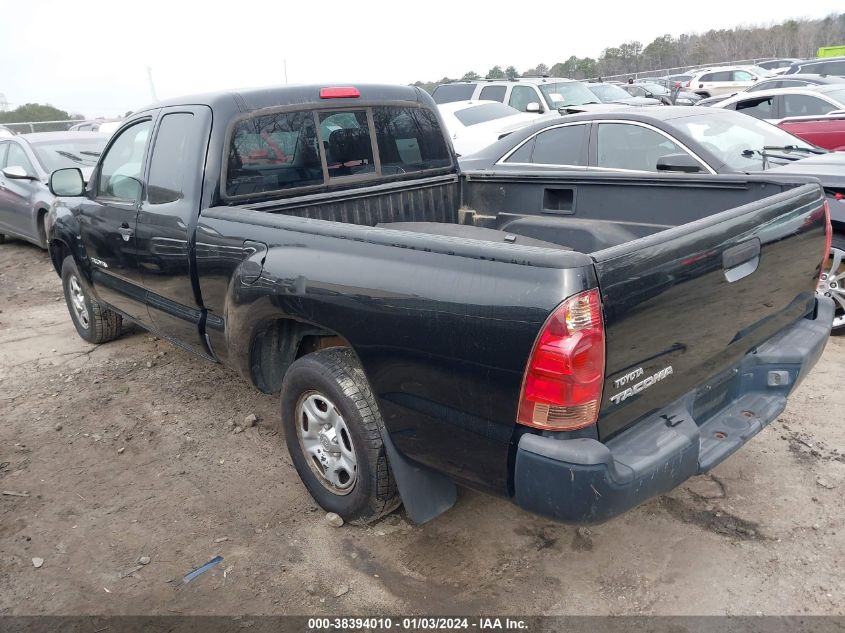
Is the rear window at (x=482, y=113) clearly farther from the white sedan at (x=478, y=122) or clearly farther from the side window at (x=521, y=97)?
the side window at (x=521, y=97)

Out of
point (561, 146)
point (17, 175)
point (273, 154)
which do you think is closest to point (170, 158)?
point (273, 154)

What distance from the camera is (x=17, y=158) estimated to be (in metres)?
8.90

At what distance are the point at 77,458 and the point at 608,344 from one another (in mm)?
3289

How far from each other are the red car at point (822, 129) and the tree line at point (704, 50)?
41118 mm

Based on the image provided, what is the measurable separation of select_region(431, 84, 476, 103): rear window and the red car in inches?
265

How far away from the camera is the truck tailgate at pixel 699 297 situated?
216 cm

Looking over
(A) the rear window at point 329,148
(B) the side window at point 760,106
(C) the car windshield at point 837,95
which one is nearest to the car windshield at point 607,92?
(B) the side window at point 760,106

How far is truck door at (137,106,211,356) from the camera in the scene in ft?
11.8

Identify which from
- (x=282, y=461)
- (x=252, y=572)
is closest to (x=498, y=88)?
(x=282, y=461)

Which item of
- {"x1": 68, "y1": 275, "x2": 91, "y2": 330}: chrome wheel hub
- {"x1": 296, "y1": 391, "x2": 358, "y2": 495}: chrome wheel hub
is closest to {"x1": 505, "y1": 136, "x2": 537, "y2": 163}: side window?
{"x1": 68, "y1": 275, "x2": 91, "y2": 330}: chrome wheel hub

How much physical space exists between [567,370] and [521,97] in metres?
12.4

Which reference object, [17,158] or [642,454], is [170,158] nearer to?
[642,454]

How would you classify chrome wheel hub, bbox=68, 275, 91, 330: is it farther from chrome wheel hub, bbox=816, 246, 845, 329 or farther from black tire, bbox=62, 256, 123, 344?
chrome wheel hub, bbox=816, 246, 845, 329

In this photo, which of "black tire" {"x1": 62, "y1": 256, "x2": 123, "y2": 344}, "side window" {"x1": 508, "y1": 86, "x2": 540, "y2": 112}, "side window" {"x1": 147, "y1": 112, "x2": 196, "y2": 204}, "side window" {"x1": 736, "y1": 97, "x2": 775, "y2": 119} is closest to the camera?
"side window" {"x1": 147, "y1": 112, "x2": 196, "y2": 204}
